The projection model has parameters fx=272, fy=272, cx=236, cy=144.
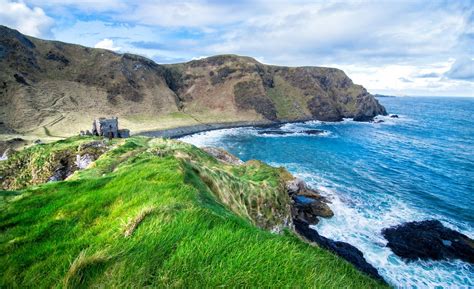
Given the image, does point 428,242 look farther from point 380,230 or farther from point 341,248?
point 341,248

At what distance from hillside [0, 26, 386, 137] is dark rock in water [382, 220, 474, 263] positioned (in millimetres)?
83105

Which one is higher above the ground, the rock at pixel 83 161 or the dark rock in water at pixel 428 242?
the rock at pixel 83 161

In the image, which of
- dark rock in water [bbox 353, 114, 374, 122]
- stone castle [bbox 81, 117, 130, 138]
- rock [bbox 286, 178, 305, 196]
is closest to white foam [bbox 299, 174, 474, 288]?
Result: rock [bbox 286, 178, 305, 196]

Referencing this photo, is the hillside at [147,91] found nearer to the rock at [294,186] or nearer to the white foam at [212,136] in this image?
the white foam at [212,136]

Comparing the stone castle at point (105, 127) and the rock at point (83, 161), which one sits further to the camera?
the stone castle at point (105, 127)

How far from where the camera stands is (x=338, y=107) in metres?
156

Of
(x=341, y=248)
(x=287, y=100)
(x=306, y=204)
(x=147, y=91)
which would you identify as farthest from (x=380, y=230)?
(x=287, y=100)

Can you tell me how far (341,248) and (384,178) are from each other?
2922cm

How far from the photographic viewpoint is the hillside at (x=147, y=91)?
90812mm

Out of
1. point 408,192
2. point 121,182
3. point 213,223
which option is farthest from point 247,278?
point 408,192

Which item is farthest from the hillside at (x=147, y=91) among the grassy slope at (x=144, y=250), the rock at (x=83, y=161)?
the grassy slope at (x=144, y=250)

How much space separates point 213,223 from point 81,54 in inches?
5841

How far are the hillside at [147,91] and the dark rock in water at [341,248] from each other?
7640 cm

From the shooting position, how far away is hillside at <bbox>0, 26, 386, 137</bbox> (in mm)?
90812
